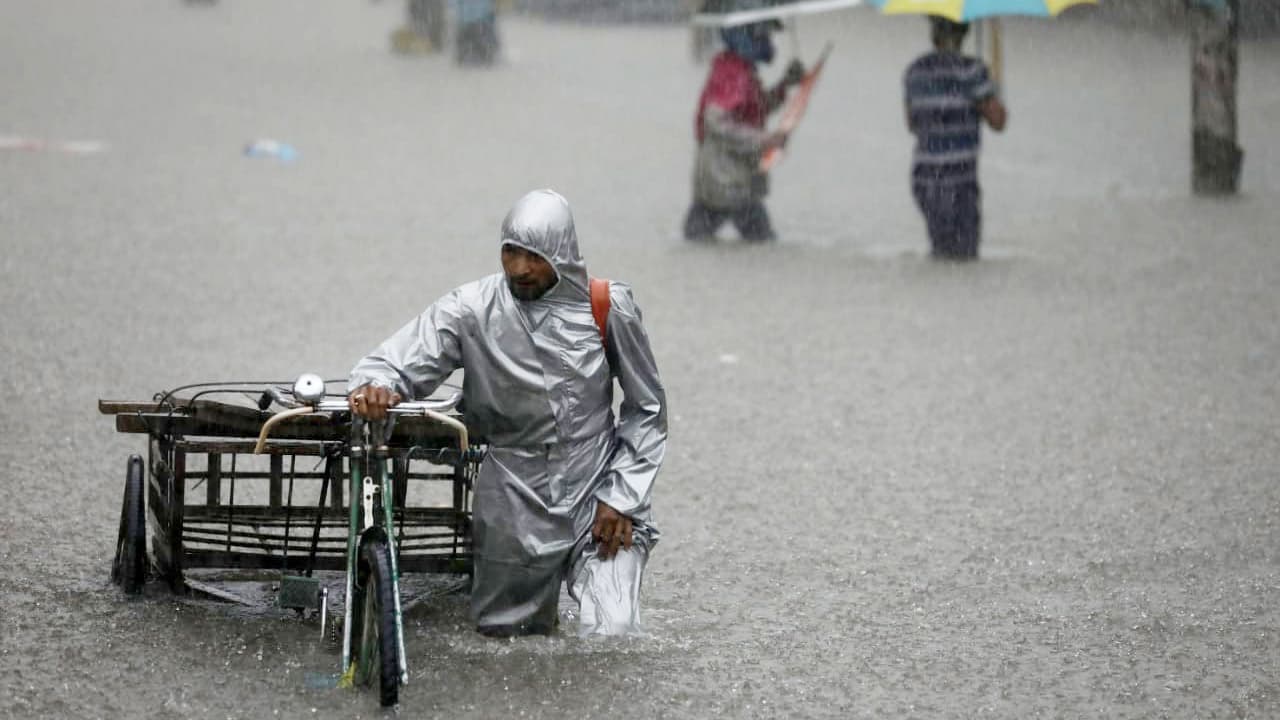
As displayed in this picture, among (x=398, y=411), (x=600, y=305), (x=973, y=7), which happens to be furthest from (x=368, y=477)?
(x=973, y=7)

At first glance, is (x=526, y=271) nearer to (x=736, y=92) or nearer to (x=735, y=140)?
(x=735, y=140)

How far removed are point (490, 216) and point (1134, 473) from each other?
7.67 meters

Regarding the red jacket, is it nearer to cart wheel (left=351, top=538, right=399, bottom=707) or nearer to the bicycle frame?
the bicycle frame

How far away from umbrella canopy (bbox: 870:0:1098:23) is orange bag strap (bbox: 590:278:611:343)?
6.83m

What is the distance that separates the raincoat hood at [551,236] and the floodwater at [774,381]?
3.45ft

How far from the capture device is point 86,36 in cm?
3053

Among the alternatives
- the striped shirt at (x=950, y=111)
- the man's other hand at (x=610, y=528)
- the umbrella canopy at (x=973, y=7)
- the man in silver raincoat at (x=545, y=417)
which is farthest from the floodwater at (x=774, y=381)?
the umbrella canopy at (x=973, y=7)

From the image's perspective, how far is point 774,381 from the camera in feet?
31.4

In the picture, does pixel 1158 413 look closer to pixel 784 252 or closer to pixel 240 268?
pixel 784 252

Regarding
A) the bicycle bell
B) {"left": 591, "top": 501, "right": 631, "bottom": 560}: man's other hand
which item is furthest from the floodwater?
the bicycle bell

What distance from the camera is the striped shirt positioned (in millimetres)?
13141

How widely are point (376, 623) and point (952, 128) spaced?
29.5 ft

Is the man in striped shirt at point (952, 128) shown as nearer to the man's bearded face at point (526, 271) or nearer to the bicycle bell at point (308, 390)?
the man's bearded face at point (526, 271)

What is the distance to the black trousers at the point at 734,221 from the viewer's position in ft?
45.8
